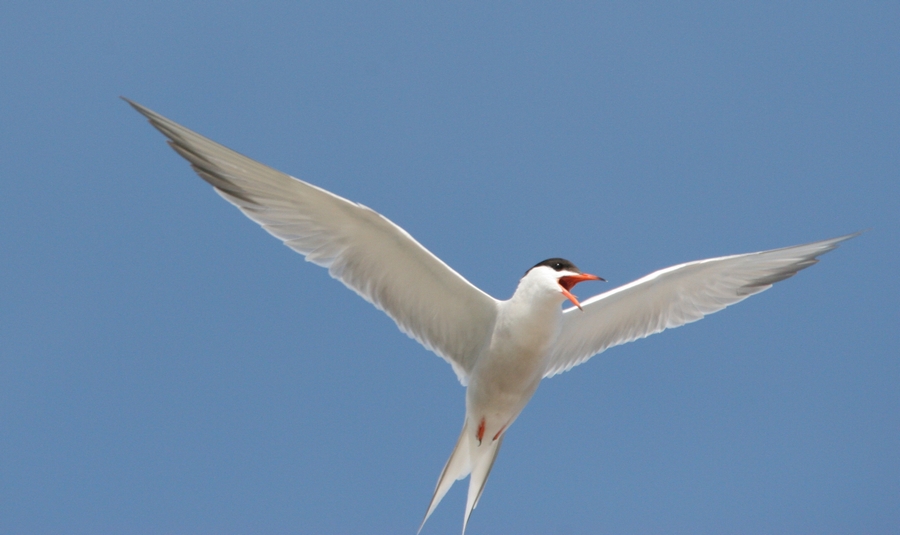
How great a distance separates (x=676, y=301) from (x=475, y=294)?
204 cm

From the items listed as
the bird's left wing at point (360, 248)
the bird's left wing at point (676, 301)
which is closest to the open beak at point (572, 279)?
the bird's left wing at point (360, 248)

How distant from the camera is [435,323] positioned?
25.4ft

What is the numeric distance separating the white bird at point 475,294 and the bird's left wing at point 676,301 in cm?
1

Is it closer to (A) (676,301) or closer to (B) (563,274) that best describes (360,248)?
(B) (563,274)

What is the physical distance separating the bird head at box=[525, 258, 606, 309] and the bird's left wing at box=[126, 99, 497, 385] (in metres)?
0.56

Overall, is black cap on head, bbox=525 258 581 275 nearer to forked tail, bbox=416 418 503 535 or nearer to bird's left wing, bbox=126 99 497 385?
bird's left wing, bbox=126 99 497 385

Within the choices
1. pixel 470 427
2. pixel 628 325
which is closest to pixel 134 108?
pixel 470 427

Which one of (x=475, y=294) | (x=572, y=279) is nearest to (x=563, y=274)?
(x=572, y=279)

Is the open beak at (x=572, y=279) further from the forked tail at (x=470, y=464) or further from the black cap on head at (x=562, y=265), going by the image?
the forked tail at (x=470, y=464)

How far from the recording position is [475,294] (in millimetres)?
7371

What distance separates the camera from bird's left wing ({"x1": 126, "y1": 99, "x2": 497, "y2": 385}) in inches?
262

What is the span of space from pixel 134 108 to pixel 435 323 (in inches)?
117

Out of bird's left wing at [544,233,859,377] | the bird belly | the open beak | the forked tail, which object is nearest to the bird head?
the open beak

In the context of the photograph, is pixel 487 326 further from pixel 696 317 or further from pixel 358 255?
pixel 696 317
